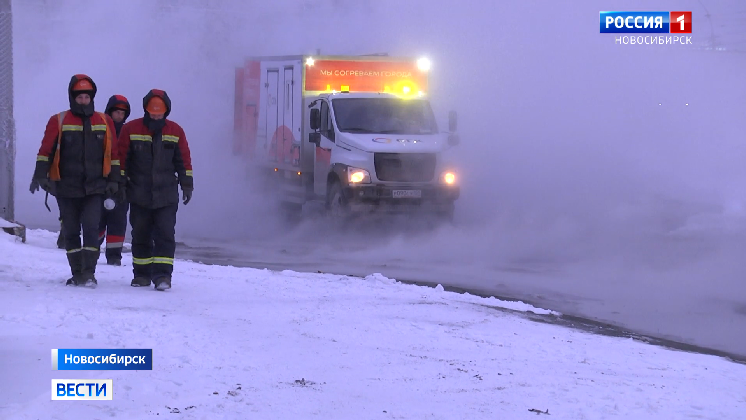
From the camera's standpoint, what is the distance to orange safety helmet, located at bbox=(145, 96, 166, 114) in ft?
28.6

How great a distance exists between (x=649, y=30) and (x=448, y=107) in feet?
22.5

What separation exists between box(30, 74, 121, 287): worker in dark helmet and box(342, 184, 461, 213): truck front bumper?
713 cm

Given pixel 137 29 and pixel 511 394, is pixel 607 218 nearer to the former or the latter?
pixel 511 394

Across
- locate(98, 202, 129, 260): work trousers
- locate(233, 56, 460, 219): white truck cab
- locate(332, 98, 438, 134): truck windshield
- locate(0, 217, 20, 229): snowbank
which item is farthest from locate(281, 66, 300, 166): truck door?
locate(98, 202, 129, 260): work trousers

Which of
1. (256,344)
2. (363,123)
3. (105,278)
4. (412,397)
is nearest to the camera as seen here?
(412,397)

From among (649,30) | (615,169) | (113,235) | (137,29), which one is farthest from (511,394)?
(137,29)

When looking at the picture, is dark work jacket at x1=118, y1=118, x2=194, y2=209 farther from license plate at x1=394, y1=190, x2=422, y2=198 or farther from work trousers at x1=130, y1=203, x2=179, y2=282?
license plate at x1=394, y1=190, x2=422, y2=198

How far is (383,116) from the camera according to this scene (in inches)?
659

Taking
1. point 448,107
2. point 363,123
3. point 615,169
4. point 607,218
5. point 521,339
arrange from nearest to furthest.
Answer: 1. point 521,339
2. point 363,123
3. point 607,218
4. point 615,169
5. point 448,107

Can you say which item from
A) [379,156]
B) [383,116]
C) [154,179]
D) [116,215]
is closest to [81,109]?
[154,179]

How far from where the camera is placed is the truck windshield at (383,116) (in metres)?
16.5

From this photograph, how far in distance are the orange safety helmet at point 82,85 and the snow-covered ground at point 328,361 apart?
1.68 meters

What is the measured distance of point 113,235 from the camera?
10.7 meters

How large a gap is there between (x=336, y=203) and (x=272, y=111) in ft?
11.5
